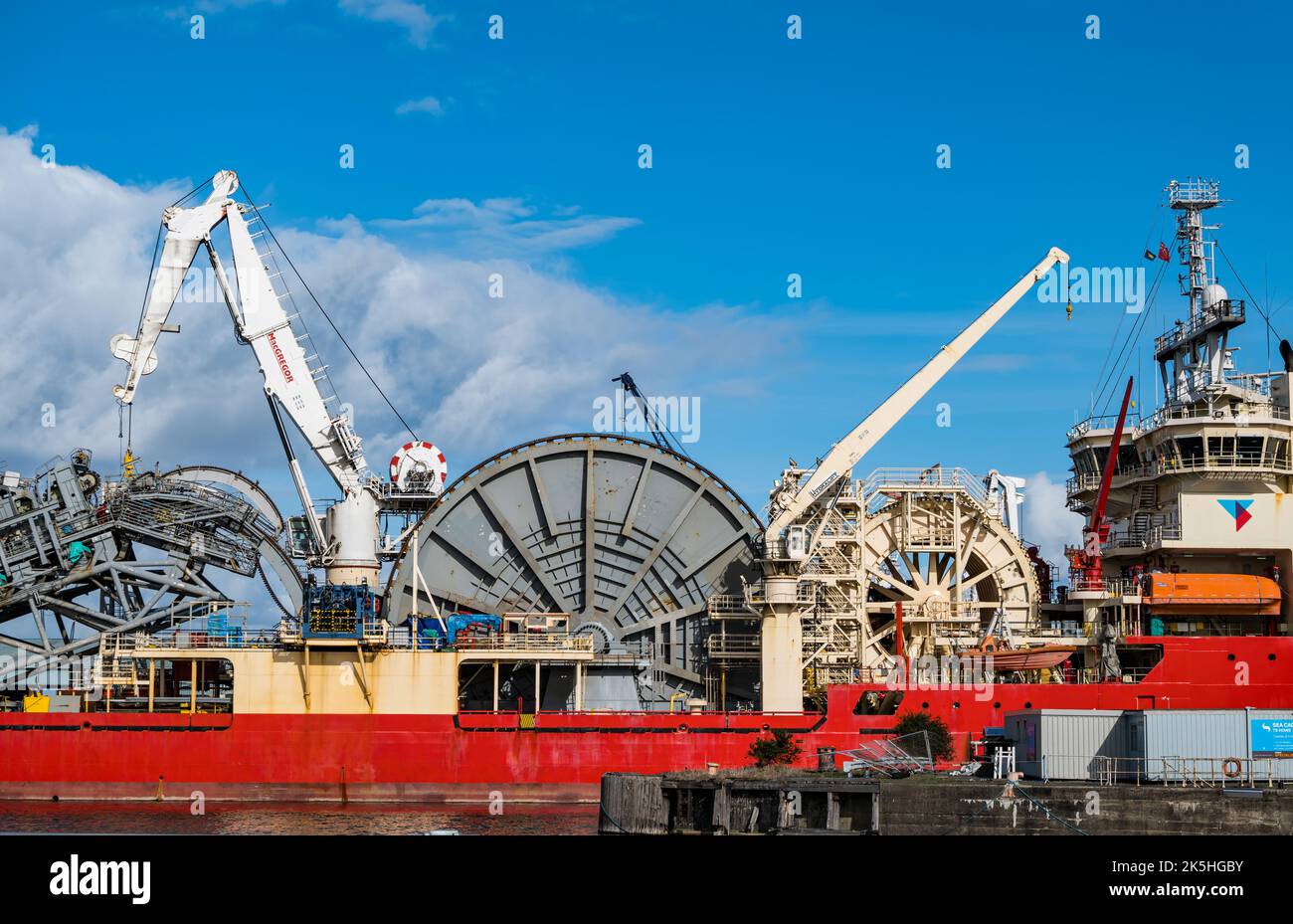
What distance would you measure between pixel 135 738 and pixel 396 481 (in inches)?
396

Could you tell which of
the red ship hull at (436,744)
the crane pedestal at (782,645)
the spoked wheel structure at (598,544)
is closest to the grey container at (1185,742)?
the red ship hull at (436,744)

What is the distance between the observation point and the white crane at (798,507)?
128ft

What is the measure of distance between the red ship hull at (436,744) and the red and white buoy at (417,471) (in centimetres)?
750

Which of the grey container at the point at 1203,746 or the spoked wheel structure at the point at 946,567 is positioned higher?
the spoked wheel structure at the point at 946,567

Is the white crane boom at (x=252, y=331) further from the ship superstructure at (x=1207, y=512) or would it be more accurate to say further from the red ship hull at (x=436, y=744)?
the ship superstructure at (x=1207, y=512)

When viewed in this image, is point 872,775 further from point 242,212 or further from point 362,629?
point 242,212

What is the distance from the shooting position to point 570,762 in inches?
1484

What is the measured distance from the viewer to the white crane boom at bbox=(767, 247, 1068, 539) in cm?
4044

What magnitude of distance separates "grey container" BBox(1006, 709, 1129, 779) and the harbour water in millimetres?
9673

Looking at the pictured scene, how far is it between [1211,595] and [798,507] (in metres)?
11.4

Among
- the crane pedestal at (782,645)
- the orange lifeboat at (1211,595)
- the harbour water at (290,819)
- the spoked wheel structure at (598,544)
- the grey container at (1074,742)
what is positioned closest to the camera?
the grey container at (1074,742)

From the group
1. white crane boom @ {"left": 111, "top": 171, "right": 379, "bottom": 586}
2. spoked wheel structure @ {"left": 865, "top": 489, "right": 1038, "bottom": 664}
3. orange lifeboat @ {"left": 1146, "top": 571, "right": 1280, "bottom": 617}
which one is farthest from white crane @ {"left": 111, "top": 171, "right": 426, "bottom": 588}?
orange lifeboat @ {"left": 1146, "top": 571, "right": 1280, "bottom": 617}

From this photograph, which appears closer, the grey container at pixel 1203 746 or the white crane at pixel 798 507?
the grey container at pixel 1203 746

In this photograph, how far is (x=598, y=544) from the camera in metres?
43.2
